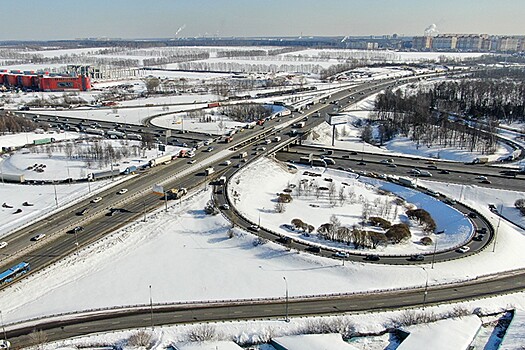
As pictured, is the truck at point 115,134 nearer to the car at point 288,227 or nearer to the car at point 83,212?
the car at point 83,212

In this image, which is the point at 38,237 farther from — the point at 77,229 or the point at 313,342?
the point at 313,342

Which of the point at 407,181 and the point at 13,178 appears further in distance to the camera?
the point at 407,181

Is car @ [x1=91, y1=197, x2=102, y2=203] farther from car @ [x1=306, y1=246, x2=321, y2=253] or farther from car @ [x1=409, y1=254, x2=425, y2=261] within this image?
car @ [x1=409, y1=254, x2=425, y2=261]

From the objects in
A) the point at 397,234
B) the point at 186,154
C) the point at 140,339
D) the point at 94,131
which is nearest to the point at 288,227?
the point at 397,234

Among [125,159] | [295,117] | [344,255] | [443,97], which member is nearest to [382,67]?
[443,97]

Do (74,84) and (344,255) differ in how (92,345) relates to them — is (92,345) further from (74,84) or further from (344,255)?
(74,84)

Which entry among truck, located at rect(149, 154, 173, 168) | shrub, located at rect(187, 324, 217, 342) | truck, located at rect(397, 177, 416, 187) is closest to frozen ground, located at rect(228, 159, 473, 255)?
truck, located at rect(397, 177, 416, 187)

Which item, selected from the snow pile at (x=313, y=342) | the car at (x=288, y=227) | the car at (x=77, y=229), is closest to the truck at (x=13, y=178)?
the car at (x=77, y=229)
